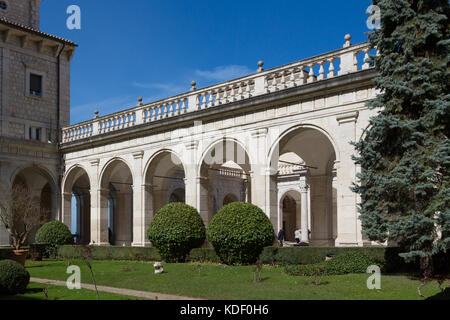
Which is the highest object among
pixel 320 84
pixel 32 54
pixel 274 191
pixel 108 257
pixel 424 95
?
pixel 32 54

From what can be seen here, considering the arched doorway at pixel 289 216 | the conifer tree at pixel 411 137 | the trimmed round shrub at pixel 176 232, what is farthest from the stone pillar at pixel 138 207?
the arched doorway at pixel 289 216

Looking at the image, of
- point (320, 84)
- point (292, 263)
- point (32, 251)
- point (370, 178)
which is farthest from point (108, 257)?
point (370, 178)

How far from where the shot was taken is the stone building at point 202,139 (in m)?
18.7

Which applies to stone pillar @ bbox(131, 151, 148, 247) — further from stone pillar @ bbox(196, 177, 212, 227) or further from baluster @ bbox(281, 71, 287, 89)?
baluster @ bbox(281, 71, 287, 89)

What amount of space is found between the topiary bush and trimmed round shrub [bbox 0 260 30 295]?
13065mm

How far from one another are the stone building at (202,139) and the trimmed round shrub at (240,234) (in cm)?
238

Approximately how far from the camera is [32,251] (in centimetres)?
2347

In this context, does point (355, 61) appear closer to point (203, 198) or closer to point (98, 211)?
point (203, 198)

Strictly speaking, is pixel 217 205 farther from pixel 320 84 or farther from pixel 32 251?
pixel 320 84

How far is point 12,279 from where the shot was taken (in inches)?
490

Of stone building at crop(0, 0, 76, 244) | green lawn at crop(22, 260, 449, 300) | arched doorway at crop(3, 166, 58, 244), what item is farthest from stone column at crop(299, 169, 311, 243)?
green lawn at crop(22, 260, 449, 300)

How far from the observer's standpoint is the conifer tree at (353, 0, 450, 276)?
12961mm

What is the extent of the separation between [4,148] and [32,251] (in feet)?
26.1

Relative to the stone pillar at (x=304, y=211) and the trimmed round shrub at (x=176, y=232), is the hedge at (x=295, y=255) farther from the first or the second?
the stone pillar at (x=304, y=211)
